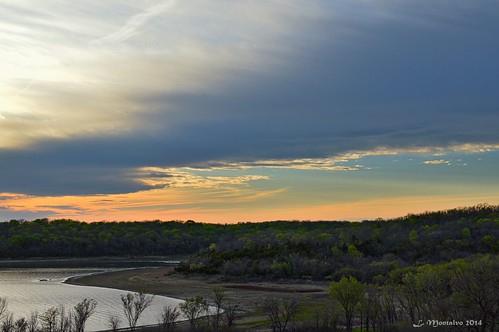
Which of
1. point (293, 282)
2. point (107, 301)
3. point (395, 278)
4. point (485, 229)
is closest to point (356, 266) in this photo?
point (293, 282)

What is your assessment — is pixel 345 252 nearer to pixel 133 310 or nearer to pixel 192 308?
pixel 133 310

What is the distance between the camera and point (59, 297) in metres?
73.3

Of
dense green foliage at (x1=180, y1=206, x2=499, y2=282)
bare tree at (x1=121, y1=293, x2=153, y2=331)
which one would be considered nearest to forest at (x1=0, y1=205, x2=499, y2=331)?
dense green foliage at (x1=180, y1=206, x2=499, y2=282)

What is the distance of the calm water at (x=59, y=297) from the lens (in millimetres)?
58000

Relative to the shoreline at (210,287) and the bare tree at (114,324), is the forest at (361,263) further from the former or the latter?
the bare tree at (114,324)

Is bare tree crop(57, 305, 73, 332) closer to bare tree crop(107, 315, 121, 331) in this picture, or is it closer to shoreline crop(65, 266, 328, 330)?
bare tree crop(107, 315, 121, 331)

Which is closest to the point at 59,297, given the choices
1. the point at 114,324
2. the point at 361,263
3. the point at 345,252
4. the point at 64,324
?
the point at 64,324

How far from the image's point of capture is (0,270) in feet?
399

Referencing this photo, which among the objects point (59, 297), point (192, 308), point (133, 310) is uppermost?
point (192, 308)

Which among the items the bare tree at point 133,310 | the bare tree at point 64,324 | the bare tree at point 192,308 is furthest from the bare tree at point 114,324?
the bare tree at point 192,308

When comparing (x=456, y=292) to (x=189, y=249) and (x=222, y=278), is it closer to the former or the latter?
(x=222, y=278)

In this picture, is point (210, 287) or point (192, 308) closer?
point (192, 308)

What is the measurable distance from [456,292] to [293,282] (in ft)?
162

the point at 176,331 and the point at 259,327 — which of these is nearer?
the point at 176,331
